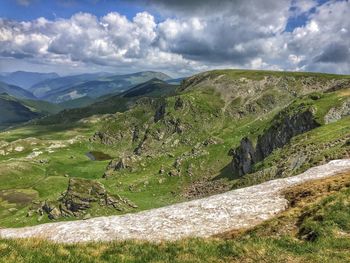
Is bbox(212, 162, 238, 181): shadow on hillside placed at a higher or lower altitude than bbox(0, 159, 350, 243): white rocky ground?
lower

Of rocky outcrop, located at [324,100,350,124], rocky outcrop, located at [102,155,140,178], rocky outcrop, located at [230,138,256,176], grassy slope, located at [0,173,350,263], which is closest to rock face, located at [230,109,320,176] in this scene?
rocky outcrop, located at [230,138,256,176]

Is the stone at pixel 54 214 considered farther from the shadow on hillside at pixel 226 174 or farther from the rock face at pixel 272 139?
the rock face at pixel 272 139

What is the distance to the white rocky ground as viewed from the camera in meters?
29.4

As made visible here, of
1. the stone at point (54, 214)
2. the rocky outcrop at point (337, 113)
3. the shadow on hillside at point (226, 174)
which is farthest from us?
the shadow on hillside at point (226, 174)

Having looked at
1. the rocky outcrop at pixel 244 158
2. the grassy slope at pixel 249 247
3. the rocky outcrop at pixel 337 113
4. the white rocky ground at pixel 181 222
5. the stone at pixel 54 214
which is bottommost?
the stone at pixel 54 214

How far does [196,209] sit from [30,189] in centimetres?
16064

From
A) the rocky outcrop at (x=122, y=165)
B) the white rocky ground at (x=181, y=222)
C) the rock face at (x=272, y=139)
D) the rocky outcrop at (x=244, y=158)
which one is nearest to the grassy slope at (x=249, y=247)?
the white rocky ground at (x=181, y=222)

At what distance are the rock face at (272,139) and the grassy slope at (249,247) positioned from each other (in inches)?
3230

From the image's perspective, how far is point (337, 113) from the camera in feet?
323

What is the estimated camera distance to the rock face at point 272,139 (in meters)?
108

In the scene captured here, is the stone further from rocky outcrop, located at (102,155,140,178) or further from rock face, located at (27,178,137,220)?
rocky outcrop, located at (102,155,140,178)

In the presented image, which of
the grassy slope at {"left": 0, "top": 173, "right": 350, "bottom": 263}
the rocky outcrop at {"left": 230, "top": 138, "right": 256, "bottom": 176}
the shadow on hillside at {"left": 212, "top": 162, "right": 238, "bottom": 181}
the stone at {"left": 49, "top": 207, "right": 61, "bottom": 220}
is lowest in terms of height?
the stone at {"left": 49, "top": 207, "right": 61, "bottom": 220}

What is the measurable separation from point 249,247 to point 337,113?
8761 cm

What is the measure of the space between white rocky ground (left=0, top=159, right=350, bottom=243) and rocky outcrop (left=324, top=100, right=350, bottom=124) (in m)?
68.9
